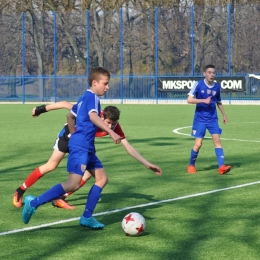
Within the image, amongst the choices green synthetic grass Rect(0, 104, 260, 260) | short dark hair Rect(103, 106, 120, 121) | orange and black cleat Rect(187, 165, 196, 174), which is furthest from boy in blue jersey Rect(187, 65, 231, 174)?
short dark hair Rect(103, 106, 120, 121)

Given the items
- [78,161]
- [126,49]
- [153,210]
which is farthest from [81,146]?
[126,49]

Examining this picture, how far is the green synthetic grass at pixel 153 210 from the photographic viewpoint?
6359mm

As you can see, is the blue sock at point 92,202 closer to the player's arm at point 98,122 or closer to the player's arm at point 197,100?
the player's arm at point 98,122

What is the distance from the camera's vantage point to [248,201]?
8906 mm

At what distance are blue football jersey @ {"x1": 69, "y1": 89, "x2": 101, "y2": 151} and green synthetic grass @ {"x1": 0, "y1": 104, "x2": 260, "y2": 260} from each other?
2.85ft

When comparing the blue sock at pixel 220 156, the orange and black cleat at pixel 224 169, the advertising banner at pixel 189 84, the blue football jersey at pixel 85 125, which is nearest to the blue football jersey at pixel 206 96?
the blue sock at pixel 220 156

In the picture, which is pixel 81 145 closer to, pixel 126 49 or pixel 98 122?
pixel 98 122

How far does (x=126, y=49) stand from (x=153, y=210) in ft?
117

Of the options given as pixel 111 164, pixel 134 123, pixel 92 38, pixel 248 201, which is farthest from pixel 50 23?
pixel 248 201

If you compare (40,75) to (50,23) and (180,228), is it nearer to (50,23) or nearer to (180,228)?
(50,23)

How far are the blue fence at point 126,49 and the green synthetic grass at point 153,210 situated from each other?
79.3 ft

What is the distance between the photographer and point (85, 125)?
7.11m

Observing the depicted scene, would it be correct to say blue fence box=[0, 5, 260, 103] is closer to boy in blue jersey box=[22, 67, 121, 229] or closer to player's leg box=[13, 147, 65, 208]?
player's leg box=[13, 147, 65, 208]

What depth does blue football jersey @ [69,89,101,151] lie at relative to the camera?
707 cm
